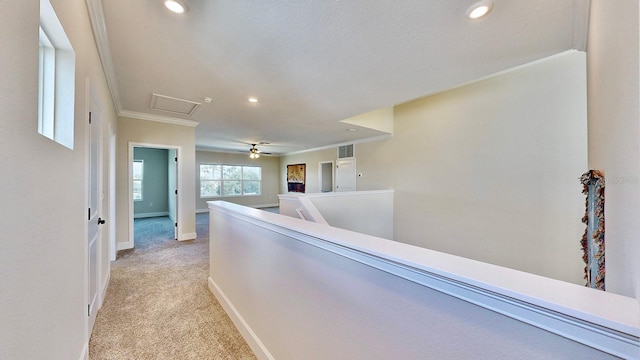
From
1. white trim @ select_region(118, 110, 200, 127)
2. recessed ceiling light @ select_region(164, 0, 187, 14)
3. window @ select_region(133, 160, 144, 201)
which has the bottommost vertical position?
window @ select_region(133, 160, 144, 201)

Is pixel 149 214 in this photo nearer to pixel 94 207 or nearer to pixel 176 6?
pixel 94 207

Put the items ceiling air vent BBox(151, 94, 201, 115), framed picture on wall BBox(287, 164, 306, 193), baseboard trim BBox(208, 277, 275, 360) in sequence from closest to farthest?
1. baseboard trim BBox(208, 277, 275, 360)
2. ceiling air vent BBox(151, 94, 201, 115)
3. framed picture on wall BBox(287, 164, 306, 193)

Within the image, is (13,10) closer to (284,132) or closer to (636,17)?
(636,17)

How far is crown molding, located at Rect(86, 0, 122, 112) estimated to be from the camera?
159 cm

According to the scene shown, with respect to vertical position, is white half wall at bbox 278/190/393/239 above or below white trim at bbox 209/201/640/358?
below

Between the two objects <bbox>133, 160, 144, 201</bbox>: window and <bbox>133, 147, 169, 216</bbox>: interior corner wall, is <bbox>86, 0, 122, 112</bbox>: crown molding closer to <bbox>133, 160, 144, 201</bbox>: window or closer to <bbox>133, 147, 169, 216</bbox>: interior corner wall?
<bbox>133, 147, 169, 216</bbox>: interior corner wall

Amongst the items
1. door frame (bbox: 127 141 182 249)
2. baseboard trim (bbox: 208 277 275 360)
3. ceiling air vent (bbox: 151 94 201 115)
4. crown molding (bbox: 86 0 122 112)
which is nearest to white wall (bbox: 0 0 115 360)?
crown molding (bbox: 86 0 122 112)

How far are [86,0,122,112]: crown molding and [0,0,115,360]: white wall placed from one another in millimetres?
241

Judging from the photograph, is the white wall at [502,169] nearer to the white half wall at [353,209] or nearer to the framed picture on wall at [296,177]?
the white half wall at [353,209]

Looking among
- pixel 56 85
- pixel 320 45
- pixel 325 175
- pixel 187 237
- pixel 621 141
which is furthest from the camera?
pixel 325 175

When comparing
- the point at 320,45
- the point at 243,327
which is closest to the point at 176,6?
the point at 320,45

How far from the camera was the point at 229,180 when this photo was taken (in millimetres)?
9008

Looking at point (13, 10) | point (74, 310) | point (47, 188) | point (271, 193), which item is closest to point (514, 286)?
point (13, 10)

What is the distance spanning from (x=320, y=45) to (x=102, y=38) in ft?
5.98
